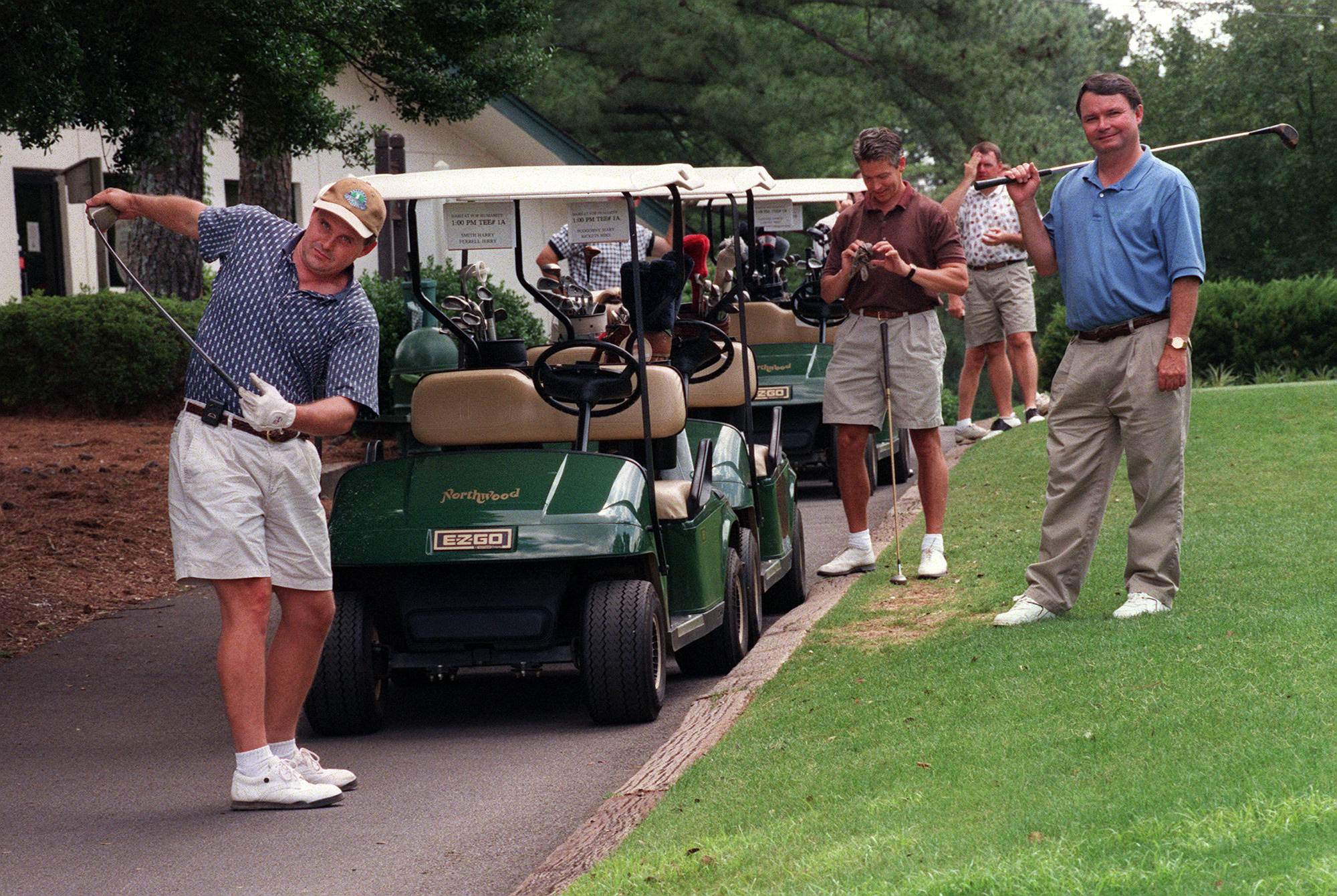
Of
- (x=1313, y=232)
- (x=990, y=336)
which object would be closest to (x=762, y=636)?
(x=990, y=336)

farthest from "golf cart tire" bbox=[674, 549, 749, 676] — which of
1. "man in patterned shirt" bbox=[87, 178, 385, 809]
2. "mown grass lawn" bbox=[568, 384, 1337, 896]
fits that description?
"man in patterned shirt" bbox=[87, 178, 385, 809]

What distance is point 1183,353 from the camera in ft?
18.7

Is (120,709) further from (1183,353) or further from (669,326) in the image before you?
(1183,353)

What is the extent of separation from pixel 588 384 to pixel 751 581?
1196 mm

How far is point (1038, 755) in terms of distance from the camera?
4.12 m

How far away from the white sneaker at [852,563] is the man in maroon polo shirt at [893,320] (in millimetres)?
335

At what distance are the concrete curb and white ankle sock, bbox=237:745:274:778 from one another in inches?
37.8

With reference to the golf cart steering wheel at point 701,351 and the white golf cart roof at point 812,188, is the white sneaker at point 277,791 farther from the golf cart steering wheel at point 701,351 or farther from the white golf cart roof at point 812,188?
the white golf cart roof at point 812,188

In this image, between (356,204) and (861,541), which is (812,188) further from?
(356,204)

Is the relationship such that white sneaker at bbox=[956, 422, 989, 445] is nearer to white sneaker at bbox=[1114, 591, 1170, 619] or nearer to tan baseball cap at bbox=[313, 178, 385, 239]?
white sneaker at bbox=[1114, 591, 1170, 619]

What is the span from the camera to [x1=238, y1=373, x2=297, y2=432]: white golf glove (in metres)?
4.52

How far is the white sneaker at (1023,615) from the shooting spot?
5914 millimetres

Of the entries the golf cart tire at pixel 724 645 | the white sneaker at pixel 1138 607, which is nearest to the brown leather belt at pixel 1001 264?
the golf cart tire at pixel 724 645

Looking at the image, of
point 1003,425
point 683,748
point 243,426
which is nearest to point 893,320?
point 683,748
